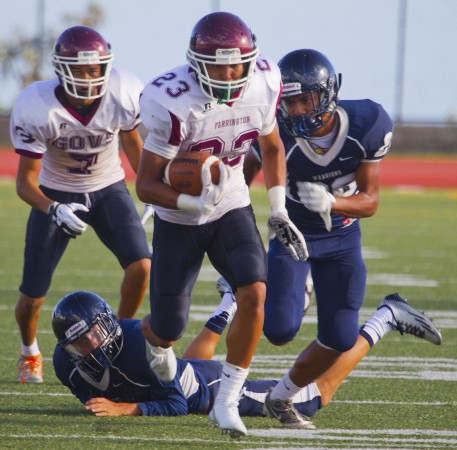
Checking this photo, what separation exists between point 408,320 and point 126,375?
1.43 m

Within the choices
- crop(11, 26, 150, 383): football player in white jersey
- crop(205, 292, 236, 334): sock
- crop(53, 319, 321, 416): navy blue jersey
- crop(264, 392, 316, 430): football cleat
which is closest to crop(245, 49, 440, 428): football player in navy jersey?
crop(264, 392, 316, 430): football cleat

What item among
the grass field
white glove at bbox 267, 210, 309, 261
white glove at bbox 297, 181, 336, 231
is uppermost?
white glove at bbox 297, 181, 336, 231

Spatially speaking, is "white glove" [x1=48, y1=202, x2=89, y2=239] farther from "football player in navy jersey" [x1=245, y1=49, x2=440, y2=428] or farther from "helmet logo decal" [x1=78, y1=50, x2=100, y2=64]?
"football player in navy jersey" [x1=245, y1=49, x2=440, y2=428]

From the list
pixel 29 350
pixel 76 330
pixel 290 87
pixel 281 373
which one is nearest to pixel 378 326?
pixel 281 373

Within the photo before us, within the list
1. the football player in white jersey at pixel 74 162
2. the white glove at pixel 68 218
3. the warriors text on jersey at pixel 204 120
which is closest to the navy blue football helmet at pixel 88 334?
the warriors text on jersey at pixel 204 120

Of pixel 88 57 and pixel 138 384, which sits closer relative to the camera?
pixel 138 384

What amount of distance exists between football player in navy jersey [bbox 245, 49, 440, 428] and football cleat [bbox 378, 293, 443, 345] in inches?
21.3

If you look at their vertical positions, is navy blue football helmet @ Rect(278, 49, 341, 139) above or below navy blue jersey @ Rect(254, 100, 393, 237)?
above

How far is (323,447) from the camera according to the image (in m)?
3.72

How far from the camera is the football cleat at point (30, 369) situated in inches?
194

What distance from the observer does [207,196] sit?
148 inches

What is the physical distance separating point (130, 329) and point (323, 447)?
39.4 inches

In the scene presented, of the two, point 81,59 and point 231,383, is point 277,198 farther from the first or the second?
point 81,59

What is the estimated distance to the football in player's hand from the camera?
3779mm
